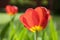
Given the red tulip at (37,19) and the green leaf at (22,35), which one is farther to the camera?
the green leaf at (22,35)

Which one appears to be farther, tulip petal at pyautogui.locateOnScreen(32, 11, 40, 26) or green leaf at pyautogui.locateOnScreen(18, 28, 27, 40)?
green leaf at pyautogui.locateOnScreen(18, 28, 27, 40)

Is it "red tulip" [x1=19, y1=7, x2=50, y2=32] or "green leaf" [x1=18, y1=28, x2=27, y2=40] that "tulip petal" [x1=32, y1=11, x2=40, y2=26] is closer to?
"red tulip" [x1=19, y1=7, x2=50, y2=32]

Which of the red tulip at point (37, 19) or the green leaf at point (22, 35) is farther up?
the red tulip at point (37, 19)

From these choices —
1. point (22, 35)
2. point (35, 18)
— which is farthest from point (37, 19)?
point (22, 35)

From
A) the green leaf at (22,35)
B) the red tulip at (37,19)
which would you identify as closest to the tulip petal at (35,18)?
the red tulip at (37,19)

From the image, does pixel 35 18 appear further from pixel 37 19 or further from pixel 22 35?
pixel 22 35

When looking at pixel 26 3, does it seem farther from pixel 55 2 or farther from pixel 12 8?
pixel 12 8

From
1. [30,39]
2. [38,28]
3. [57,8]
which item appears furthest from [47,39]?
[57,8]

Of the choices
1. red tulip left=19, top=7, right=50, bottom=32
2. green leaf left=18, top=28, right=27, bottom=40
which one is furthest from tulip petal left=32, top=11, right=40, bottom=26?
green leaf left=18, top=28, right=27, bottom=40

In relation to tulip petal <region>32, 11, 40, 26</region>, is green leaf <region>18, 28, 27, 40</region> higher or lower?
lower

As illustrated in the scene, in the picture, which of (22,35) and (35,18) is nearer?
(35,18)

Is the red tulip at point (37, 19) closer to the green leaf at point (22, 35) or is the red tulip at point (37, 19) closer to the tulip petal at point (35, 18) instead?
the tulip petal at point (35, 18)
